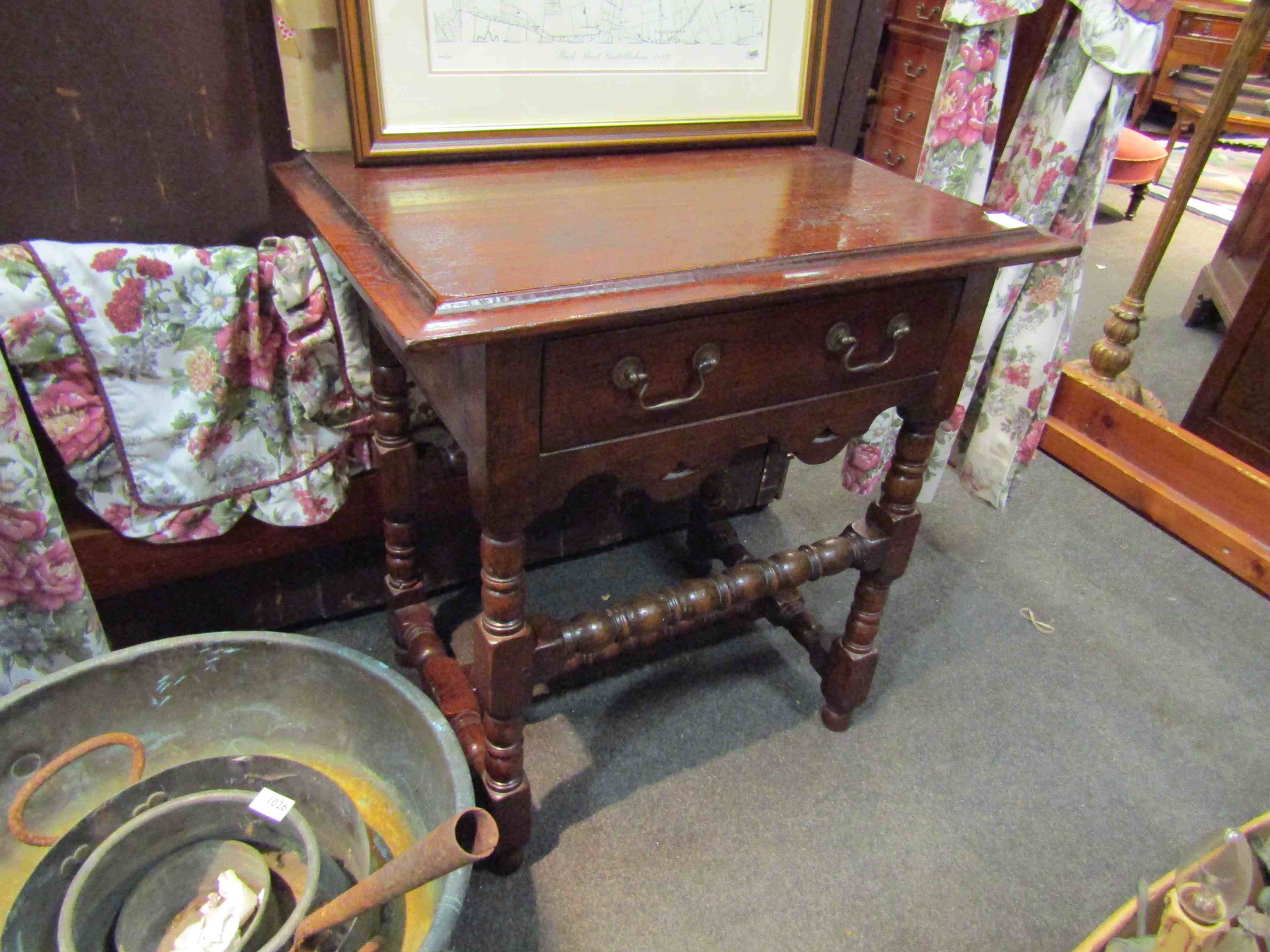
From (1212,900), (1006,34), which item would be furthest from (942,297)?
(1006,34)

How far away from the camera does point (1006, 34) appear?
129 cm

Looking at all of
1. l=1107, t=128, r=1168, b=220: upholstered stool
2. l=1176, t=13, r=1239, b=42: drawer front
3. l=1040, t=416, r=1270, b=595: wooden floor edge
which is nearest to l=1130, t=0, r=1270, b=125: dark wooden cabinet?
l=1176, t=13, r=1239, b=42: drawer front

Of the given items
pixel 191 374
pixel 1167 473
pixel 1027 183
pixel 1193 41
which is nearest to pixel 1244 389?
pixel 1167 473

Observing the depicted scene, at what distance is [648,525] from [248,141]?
87 centimetres

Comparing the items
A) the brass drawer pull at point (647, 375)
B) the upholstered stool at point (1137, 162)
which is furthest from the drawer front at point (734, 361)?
the upholstered stool at point (1137, 162)

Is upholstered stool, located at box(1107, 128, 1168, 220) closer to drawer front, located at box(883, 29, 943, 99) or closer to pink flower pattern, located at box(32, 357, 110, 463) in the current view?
drawer front, located at box(883, 29, 943, 99)

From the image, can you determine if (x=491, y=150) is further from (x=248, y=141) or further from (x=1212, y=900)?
A: (x=1212, y=900)

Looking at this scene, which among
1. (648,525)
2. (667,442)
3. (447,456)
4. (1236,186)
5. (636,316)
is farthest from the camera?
(1236,186)

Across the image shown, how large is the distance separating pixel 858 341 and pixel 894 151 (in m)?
1.05

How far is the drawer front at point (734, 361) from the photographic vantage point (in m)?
0.71

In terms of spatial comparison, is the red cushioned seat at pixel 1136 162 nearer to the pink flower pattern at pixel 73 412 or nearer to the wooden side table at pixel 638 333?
the wooden side table at pixel 638 333

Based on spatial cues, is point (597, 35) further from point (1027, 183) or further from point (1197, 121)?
point (1197, 121)

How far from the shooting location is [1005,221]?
0.90m

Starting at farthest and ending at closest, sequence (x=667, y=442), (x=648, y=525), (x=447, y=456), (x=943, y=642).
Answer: (x=648, y=525), (x=943, y=642), (x=447, y=456), (x=667, y=442)
